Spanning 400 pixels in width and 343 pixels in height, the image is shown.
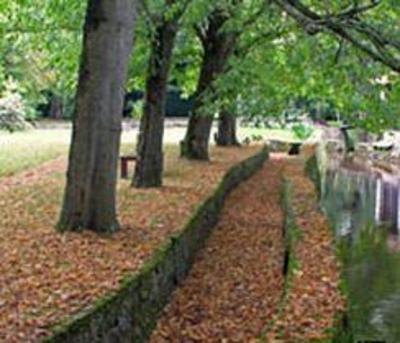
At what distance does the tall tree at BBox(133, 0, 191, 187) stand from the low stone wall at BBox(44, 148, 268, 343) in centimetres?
225

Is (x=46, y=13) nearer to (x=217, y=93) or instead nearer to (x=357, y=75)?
(x=217, y=93)

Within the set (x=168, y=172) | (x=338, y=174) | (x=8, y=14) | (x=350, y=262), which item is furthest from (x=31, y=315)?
(x=338, y=174)

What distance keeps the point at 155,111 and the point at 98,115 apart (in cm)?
649

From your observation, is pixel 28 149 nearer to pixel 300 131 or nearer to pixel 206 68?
pixel 206 68

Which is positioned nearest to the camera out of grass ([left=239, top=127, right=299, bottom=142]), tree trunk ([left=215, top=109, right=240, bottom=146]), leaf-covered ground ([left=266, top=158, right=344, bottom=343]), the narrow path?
leaf-covered ground ([left=266, top=158, right=344, bottom=343])

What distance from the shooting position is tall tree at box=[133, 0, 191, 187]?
58.6 feet

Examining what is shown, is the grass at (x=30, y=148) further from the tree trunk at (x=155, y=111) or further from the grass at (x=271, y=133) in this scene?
the tree trunk at (x=155, y=111)

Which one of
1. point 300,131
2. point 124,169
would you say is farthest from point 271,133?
point 124,169

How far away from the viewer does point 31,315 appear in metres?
7.77

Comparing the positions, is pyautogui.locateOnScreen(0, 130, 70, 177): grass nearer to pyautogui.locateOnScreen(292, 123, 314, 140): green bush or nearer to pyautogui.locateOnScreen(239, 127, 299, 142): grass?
pyautogui.locateOnScreen(239, 127, 299, 142): grass

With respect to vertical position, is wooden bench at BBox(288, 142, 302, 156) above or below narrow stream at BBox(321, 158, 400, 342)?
above

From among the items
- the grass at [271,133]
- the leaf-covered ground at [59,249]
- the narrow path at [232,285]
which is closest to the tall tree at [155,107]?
the leaf-covered ground at [59,249]

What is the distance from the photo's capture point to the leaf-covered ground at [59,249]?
799 centimetres

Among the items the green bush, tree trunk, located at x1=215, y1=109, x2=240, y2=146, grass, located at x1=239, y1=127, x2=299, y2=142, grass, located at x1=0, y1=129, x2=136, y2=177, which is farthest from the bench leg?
the green bush
